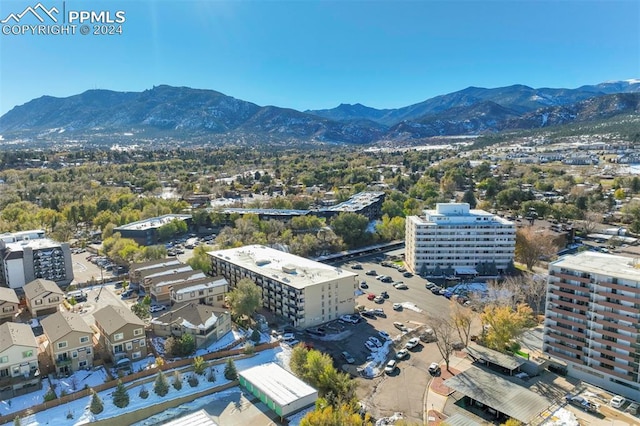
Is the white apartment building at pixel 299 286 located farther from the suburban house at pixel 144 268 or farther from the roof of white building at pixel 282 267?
the suburban house at pixel 144 268

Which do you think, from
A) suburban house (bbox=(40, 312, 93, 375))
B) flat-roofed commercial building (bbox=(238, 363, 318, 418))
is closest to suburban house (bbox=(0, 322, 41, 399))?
suburban house (bbox=(40, 312, 93, 375))

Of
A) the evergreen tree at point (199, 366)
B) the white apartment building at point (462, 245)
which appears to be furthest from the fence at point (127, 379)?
the white apartment building at point (462, 245)

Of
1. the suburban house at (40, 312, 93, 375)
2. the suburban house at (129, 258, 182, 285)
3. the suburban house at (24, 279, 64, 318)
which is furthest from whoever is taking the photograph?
the suburban house at (129, 258, 182, 285)

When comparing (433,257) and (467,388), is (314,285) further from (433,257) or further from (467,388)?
(433,257)

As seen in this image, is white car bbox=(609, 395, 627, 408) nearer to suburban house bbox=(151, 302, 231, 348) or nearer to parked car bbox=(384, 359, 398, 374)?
parked car bbox=(384, 359, 398, 374)

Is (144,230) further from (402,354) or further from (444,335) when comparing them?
(444,335)

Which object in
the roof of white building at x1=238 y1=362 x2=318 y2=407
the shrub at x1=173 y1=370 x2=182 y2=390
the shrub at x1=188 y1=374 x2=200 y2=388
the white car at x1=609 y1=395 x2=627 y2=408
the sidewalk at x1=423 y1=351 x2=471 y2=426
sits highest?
the roof of white building at x1=238 y1=362 x2=318 y2=407
